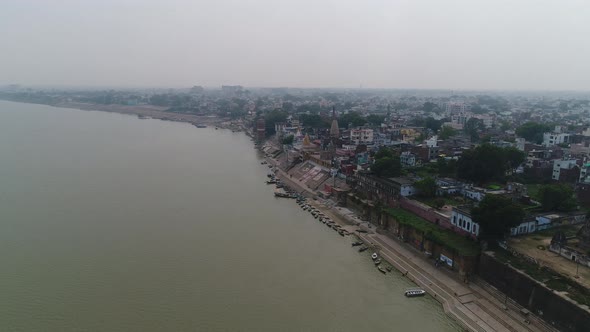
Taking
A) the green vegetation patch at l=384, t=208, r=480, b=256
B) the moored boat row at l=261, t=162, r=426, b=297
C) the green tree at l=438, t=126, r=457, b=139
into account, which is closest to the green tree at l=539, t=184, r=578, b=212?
the green vegetation patch at l=384, t=208, r=480, b=256

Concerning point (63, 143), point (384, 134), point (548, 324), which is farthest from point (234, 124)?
point (548, 324)

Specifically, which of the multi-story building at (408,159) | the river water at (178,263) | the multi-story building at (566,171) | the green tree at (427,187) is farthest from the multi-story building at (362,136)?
the green tree at (427,187)

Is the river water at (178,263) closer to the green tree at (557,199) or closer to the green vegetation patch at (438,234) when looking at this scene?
the green vegetation patch at (438,234)

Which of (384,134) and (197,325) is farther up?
(384,134)

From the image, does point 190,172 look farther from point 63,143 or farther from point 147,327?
point 63,143

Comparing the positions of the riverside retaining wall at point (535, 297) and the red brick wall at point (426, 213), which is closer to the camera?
the riverside retaining wall at point (535, 297)

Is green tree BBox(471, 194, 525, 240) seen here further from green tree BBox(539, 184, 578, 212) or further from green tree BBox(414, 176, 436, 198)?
green tree BBox(414, 176, 436, 198)

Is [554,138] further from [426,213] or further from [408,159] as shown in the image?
[426,213]
